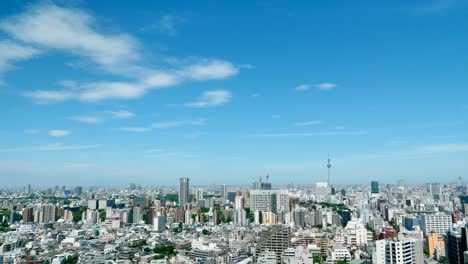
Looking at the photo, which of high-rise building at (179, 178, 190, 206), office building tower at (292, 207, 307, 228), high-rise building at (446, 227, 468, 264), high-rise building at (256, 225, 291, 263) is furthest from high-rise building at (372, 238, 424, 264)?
high-rise building at (179, 178, 190, 206)

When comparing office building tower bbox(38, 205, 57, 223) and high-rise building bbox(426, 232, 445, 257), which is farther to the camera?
office building tower bbox(38, 205, 57, 223)

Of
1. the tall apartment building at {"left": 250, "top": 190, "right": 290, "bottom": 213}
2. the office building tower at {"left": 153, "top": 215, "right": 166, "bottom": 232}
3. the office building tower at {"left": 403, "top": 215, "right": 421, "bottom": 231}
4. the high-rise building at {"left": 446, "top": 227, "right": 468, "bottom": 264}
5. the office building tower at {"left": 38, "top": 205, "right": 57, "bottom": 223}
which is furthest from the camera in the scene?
the tall apartment building at {"left": 250, "top": 190, "right": 290, "bottom": 213}

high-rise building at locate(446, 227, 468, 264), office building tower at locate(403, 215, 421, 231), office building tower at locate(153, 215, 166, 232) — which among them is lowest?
office building tower at locate(153, 215, 166, 232)

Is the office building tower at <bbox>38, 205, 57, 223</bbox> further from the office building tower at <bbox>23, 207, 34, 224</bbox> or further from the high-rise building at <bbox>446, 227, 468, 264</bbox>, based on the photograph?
the high-rise building at <bbox>446, 227, 468, 264</bbox>

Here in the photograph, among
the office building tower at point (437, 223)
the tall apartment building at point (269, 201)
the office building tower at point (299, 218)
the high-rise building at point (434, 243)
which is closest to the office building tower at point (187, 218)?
the tall apartment building at point (269, 201)

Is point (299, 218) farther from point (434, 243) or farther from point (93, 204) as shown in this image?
point (93, 204)

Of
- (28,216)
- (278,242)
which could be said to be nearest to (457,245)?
(278,242)

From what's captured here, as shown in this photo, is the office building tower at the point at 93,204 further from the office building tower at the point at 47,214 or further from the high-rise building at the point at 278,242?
the high-rise building at the point at 278,242

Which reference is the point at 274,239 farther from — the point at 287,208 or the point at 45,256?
the point at 287,208
